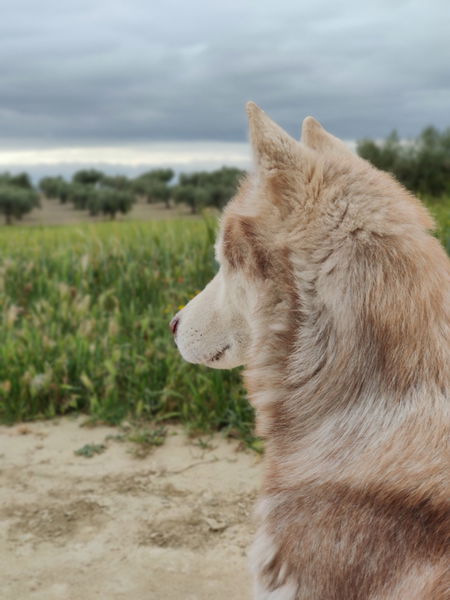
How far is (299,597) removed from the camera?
2.09 metres

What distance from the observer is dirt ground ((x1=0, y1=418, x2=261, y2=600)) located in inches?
142

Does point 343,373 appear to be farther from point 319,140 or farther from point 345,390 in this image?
point 319,140

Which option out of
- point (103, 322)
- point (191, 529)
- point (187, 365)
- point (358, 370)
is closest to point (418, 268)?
point (358, 370)

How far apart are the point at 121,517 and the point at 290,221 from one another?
2.61 m

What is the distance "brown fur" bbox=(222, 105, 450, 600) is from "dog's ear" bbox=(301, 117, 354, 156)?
0.64 ft

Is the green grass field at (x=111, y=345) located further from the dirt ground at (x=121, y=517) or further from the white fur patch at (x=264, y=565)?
the white fur patch at (x=264, y=565)

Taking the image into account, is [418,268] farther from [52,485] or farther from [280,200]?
[52,485]

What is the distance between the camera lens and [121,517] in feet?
13.7

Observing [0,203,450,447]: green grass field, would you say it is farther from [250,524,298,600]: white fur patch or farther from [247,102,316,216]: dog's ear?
[247,102,316,216]: dog's ear

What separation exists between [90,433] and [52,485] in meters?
0.78

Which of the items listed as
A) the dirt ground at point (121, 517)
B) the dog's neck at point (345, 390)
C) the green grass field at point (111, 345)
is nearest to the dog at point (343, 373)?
the dog's neck at point (345, 390)

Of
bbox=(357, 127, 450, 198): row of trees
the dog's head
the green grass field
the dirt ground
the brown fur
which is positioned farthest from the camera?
bbox=(357, 127, 450, 198): row of trees

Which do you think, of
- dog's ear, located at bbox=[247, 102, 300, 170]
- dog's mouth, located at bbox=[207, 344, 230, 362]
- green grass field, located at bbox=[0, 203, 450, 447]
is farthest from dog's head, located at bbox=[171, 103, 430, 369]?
green grass field, located at bbox=[0, 203, 450, 447]

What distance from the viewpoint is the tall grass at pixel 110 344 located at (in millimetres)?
5449
